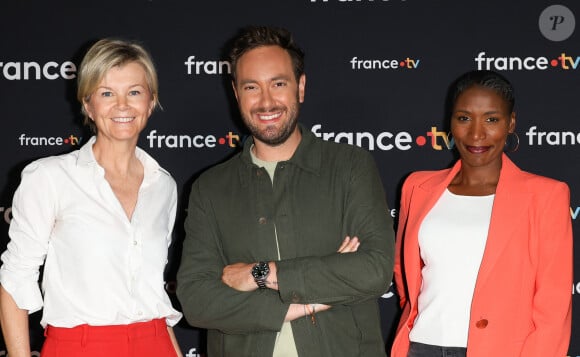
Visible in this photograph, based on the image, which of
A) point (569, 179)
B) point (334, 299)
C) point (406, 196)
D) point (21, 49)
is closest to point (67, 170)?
point (334, 299)

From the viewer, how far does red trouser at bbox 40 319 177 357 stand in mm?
2516

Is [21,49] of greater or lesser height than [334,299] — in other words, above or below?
above

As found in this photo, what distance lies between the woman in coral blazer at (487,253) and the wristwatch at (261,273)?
760mm

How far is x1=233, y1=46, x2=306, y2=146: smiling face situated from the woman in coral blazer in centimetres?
75

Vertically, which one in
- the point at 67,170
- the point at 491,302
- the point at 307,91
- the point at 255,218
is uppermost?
the point at 307,91

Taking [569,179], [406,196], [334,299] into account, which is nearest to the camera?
[334,299]

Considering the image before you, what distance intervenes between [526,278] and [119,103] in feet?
5.90

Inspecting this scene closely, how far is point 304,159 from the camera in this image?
2822mm

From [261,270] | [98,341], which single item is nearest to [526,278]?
[261,270]

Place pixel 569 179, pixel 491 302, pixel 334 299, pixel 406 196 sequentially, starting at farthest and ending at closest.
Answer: pixel 569 179, pixel 406 196, pixel 491 302, pixel 334 299

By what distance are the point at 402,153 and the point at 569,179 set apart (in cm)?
98

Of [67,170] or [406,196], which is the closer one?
[67,170]

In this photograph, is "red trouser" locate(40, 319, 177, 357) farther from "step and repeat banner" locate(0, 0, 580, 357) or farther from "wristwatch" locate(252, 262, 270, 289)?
"step and repeat banner" locate(0, 0, 580, 357)

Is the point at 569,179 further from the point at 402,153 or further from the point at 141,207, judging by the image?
the point at 141,207
